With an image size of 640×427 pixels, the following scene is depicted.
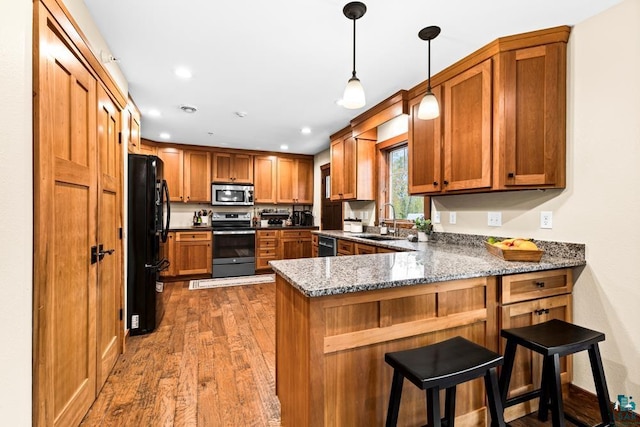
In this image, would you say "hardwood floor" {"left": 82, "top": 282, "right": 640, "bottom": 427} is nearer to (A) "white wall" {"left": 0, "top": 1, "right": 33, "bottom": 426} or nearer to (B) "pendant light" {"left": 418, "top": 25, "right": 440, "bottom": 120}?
(A) "white wall" {"left": 0, "top": 1, "right": 33, "bottom": 426}

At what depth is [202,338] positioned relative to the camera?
2.77m

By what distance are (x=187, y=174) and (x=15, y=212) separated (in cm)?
451

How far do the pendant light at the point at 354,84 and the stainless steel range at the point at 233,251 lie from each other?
4031mm

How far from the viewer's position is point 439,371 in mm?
1077

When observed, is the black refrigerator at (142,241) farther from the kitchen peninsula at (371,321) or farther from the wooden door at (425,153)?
the wooden door at (425,153)

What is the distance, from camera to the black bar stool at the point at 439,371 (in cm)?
106

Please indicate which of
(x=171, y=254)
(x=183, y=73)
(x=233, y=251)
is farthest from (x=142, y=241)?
(x=233, y=251)

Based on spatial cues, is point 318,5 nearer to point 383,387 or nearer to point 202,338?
point 383,387

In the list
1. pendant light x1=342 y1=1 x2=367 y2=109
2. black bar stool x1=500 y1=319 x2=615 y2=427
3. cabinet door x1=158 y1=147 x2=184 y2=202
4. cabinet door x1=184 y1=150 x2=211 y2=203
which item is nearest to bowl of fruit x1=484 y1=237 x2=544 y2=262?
black bar stool x1=500 y1=319 x2=615 y2=427

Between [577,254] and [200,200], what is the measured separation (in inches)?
207

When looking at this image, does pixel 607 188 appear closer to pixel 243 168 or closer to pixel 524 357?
pixel 524 357

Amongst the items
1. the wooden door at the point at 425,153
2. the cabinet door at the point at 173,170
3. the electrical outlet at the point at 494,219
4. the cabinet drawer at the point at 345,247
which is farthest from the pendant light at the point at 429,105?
the cabinet door at the point at 173,170

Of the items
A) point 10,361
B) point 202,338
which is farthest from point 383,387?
point 202,338

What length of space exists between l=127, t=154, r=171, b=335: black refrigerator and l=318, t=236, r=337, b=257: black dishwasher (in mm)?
2003
